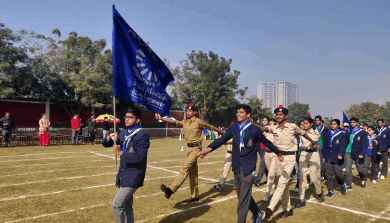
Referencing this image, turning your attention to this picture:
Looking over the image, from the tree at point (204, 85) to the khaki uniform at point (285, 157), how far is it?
41.2 metres

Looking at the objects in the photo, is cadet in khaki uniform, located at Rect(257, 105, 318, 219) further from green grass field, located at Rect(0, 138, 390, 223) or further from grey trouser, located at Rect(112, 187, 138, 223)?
grey trouser, located at Rect(112, 187, 138, 223)

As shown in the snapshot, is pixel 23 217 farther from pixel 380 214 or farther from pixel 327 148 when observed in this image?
pixel 327 148

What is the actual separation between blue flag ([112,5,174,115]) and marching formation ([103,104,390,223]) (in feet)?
1.66

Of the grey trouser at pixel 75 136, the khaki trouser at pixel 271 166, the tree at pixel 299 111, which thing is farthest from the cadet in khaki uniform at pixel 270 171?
the tree at pixel 299 111

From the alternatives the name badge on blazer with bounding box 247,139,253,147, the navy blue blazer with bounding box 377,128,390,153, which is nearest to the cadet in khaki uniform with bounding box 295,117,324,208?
the name badge on blazer with bounding box 247,139,253,147

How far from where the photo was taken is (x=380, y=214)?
20.4 ft

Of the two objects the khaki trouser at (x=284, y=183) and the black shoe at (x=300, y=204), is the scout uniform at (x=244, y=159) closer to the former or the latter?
the khaki trouser at (x=284, y=183)

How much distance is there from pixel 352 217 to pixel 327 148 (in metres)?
3.04

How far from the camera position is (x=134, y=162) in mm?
3980

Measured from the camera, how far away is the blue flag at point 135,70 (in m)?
5.34

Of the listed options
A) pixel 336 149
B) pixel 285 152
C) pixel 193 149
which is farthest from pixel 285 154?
pixel 336 149

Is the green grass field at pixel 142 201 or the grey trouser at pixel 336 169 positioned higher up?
the grey trouser at pixel 336 169

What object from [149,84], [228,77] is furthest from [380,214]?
[228,77]

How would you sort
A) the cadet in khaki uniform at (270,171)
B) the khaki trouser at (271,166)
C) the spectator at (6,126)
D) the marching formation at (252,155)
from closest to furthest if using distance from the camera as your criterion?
the marching formation at (252,155) < the cadet in khaki uniform at (270,171) < the khaki trouser at (271,166) < the spectator at (6,126)
